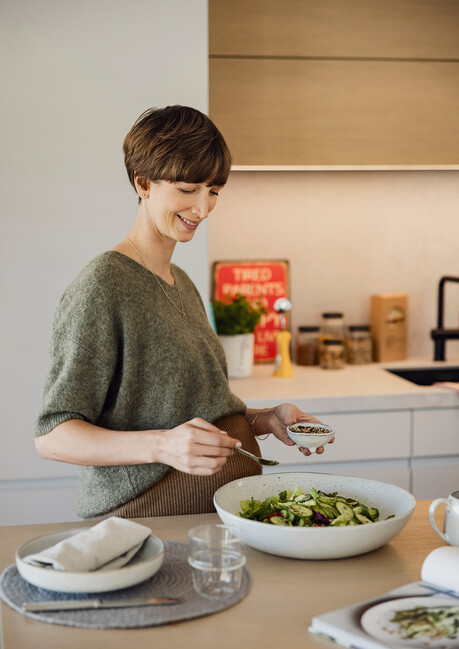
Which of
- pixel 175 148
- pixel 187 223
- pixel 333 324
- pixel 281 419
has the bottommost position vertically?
pixel 281 419

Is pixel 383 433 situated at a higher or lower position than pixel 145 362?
lower

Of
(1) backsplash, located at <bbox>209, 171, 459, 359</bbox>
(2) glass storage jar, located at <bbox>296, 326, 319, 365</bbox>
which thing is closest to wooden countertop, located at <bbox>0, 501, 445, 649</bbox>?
(2) glass storage jar, located at <bbox>296, 326, 319, 365</bbox>

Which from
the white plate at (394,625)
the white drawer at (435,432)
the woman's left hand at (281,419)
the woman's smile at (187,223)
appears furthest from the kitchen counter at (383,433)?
the white plate at (394,625)

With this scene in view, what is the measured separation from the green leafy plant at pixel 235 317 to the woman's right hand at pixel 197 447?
155cm

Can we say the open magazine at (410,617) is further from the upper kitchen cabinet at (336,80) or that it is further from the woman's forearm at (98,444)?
the upper kitchen cabinet at (336,80)

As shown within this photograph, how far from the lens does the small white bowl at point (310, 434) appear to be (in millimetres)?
1362

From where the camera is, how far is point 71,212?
2203mm

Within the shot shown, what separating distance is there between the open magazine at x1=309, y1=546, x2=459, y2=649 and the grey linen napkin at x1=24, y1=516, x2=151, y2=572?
0.89 feet

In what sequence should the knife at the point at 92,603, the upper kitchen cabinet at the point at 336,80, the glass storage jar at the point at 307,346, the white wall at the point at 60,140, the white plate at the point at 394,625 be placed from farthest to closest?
the glass storage jar at the point at 307,346
the upper kitchen cabinet at the point at 336,80
the white wall at the point at 60,140
the knife at the point at 92,603
the white plate at the point at 394,625

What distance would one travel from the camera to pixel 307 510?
45.2 inches

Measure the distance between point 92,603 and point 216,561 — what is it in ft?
0.52

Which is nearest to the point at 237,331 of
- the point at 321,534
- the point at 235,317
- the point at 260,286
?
the point at 235,317

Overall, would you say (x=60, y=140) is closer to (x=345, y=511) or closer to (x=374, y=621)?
(x=345, y=511)

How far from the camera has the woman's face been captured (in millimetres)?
1408
